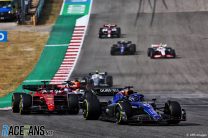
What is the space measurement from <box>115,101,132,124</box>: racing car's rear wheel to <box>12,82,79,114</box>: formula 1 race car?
4.44 m

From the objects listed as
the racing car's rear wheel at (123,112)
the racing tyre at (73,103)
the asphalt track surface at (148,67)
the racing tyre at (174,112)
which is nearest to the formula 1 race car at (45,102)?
the racing tyre at (73,103)

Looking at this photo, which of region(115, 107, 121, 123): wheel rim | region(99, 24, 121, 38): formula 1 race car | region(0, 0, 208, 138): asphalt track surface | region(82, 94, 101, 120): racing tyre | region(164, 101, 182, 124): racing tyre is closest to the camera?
region(0, 0, 208, 138): asphalt track surface

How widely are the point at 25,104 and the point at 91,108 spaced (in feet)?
12.1

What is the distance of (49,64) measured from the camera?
142ft

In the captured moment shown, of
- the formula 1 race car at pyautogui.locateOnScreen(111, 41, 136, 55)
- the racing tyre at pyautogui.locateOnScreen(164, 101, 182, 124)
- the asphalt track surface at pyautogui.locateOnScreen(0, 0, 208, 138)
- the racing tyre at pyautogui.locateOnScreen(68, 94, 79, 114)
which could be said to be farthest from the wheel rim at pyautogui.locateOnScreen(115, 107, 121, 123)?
the formula 1 race car at pyautogui.locateOnScreen(111, 41, 136, 55)

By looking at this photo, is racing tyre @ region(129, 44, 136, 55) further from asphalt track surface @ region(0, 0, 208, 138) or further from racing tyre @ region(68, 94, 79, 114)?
racing tyre @ region(68, 94, 79, 114)

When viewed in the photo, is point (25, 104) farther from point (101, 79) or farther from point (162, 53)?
point (162, 53)

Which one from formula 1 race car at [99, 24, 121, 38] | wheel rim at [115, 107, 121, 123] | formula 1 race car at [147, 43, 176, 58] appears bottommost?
wheel rim at [115, 107, 121, 123]

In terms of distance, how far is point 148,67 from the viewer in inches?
1638

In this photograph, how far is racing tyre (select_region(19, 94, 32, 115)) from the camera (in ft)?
73.7

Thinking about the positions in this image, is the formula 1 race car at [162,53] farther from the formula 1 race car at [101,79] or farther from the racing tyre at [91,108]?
the racing tyre at [91,108]

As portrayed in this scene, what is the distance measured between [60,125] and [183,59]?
26.4 meters

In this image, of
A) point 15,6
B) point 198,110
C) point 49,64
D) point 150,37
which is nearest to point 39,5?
point 15,6

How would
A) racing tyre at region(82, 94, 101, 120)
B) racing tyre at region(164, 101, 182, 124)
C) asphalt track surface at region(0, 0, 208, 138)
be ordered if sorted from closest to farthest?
asphalt track surface at region(0, 0, 208, 138) → racing tyre at region(164, 101, 182, 124) → racing tyre at region(82, 94, 101, 120)
